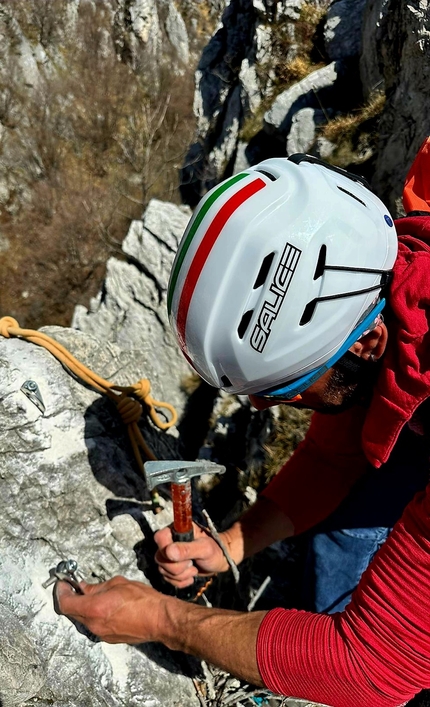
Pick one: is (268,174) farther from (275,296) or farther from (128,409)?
(128,409)

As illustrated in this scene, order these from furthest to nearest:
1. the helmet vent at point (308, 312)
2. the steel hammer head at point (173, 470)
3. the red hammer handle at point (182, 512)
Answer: the red hammer handle at point (182, 512) < the steel hammer head at point (173, 470) < the helmet vent at point (308, 312)

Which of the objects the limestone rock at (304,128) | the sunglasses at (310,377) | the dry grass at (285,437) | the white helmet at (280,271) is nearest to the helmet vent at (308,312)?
the white helmet at (280,271)

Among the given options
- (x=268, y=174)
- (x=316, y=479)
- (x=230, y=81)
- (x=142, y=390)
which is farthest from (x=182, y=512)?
(x=230, y=81)

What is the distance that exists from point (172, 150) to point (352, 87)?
13472 mm

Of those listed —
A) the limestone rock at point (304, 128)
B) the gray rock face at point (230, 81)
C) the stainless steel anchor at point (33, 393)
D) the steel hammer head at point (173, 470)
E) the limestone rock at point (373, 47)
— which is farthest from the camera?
the gray rock face at point (230, 81)

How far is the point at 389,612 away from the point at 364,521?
1.09 m

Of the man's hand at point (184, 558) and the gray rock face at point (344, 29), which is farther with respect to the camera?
the gray rock face at point (344, 29)

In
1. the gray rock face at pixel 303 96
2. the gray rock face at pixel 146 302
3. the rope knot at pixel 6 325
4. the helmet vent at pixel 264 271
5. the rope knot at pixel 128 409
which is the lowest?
the gray rock face at pixel 146 302

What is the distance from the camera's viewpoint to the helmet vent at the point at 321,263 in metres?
1.58

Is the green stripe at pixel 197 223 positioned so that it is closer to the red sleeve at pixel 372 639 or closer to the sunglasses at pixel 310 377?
the sunglasses at pixel 310 377

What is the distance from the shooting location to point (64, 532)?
2236mm

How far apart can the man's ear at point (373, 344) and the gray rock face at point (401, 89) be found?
2859mm

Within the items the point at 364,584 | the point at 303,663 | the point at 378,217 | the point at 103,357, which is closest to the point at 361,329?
the point at 378,217

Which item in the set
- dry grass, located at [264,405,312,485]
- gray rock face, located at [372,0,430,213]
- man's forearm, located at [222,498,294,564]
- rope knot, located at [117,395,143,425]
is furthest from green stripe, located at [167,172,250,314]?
gray rock face, located at [372,0,430,213]
